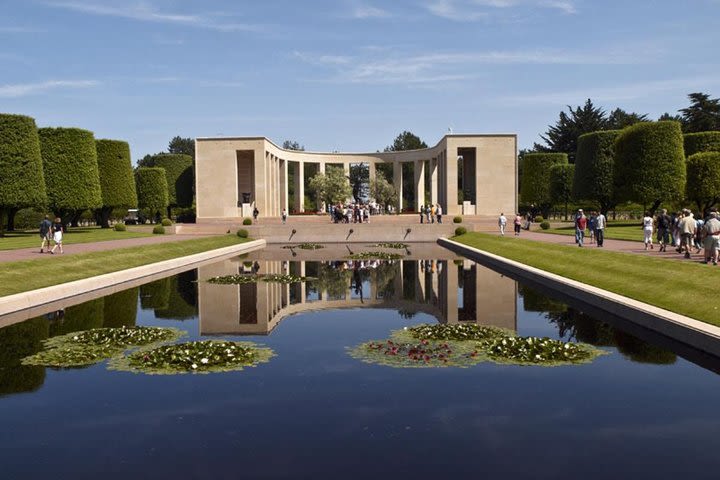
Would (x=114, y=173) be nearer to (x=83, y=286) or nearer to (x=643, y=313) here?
(x=83, y=286)

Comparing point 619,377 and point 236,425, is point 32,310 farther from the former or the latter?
point 619,377

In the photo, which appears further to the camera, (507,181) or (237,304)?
(507,181)

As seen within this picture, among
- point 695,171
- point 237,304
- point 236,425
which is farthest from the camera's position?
point 695,171

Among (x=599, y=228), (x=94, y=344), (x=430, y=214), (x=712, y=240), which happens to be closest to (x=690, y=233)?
(x=712, y=240)

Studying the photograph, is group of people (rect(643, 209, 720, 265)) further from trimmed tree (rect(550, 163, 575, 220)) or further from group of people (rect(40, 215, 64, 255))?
trimmed tree (rect(550, 163, 575, 220))

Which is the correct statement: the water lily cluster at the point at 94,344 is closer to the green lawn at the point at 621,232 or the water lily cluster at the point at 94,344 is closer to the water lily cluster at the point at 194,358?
the water lily cluster at the point at 194,358

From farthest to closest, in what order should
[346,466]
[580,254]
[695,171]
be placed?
[695,171] → [580,254] → [346,466]

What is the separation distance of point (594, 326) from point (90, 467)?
998cm

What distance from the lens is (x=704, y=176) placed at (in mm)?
46250

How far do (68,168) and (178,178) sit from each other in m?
33.8

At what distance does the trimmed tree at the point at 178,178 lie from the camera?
80.1 m

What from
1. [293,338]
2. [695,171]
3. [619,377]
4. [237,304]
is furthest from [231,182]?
[619,377]

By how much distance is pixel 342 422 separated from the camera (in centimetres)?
723

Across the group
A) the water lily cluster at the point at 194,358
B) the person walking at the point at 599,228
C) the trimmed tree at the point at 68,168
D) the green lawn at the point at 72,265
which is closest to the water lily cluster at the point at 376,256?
the green lawn at the point at 72,265
